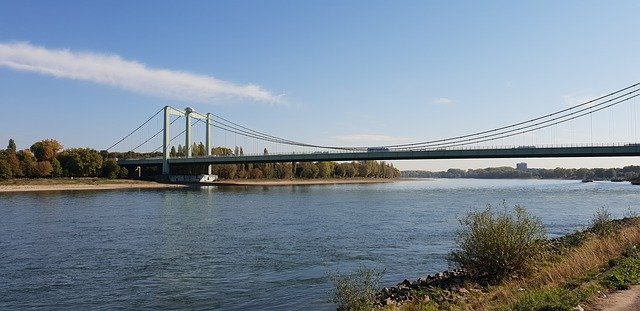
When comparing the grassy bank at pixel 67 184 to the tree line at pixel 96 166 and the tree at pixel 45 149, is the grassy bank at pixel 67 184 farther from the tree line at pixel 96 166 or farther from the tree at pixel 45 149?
the tree at pixel 45 149

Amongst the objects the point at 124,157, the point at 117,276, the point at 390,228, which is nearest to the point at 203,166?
the point at 124,157

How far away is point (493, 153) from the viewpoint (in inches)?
2635

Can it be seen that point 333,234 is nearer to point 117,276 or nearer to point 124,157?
point 117,276

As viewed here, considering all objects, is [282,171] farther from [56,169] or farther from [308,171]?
[56,169]

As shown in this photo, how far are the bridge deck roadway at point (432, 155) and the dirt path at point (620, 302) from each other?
5328 centimetres

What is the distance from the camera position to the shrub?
11438mm

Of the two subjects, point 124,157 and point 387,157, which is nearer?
point 387,157

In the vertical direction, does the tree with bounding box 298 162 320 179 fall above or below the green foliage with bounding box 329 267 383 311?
above

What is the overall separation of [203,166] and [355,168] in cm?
5333

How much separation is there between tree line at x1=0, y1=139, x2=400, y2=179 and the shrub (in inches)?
2988

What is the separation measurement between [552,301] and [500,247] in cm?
414

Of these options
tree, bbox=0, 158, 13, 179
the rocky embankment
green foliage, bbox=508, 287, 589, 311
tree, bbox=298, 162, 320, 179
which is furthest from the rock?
tree, bbox=298, 162, 320, 179

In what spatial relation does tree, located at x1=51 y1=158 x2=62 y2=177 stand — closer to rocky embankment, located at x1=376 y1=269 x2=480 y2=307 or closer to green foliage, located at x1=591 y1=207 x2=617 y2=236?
green foliage, located at x1=591 y1=207 x2=617 y2=236

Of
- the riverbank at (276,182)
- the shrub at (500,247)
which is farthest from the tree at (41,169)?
the shrub at (500,247)
